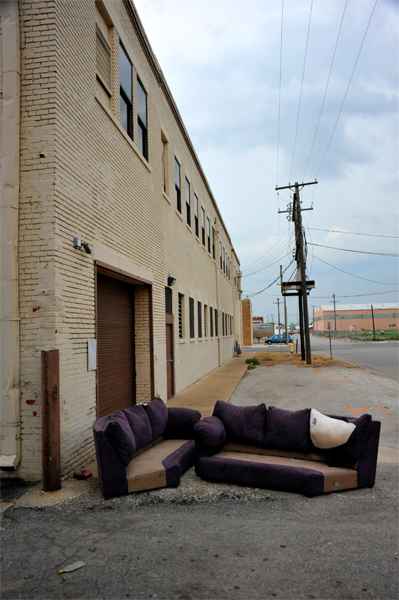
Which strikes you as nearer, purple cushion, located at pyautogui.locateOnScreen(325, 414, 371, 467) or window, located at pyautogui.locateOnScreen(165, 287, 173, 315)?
purple cushion, located at pyautogui.locateOnScreen(325, 414, 371, 467)

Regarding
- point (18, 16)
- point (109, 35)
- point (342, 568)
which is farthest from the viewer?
point (109, 35)

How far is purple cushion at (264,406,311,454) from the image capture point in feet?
17.5

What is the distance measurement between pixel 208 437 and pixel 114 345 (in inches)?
146

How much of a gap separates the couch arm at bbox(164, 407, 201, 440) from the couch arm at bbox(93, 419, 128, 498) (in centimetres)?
160

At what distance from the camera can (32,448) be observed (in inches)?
207

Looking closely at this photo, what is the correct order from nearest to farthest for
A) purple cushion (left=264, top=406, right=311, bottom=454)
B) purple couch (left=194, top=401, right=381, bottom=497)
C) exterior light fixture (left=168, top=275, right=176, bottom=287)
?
purple couch (left=194, top=401, right=381, bottom=497) < purple cushion (left=264, top=406, right=311, bottom=454) < exterior light fixture (left=168, top=275, right=176, bottom=287)

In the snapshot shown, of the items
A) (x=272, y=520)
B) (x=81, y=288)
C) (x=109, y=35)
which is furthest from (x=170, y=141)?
(x=272, y=520)

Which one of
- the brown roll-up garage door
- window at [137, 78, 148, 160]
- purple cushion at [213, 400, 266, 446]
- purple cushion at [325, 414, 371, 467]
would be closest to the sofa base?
purple cushion at [325, 414, 371, 467]

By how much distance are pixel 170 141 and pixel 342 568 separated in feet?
39.2

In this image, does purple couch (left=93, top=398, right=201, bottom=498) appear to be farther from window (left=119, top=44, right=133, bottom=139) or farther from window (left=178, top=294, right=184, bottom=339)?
window (left=178, top=294, right=184, bottom=339)

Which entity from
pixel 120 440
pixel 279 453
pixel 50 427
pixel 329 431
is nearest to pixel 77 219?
pixel 50 427

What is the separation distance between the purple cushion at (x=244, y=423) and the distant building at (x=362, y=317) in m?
97.2

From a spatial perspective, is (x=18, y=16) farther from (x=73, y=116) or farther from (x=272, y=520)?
(x=272, y=520)

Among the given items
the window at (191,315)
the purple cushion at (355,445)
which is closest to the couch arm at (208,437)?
the purple cushion at (355,445)
